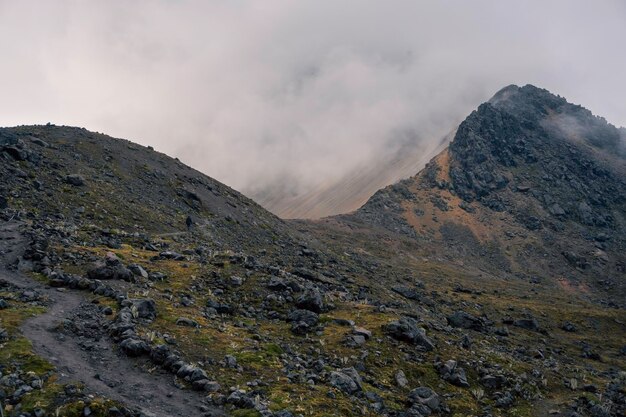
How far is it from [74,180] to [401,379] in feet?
207

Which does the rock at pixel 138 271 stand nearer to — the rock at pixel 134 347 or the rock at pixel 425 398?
the rock at pixel 134 347

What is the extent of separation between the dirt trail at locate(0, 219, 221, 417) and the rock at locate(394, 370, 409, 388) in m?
13.9

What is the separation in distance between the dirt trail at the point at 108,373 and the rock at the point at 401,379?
13.9 metres

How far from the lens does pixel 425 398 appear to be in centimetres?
2853

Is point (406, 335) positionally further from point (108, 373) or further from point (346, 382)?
point (108, 373)

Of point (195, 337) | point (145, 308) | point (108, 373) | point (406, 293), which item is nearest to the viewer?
point (108, 373)

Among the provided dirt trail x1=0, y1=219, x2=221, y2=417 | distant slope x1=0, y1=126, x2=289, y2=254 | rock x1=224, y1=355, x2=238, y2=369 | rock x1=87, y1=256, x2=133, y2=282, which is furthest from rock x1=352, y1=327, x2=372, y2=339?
distant slope x1=0, y1=126, x2=289, y2=254

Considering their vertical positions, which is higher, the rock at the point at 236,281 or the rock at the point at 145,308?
the rock at the point at 236,281

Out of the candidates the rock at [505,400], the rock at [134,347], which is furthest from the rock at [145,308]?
the rock at [505,400]

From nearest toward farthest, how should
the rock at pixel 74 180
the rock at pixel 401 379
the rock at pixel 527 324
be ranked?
1. the rock at pixel 401 379
2. the rock at pixel 74 180
3. the rock at pixel 527 324

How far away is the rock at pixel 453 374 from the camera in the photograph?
3297 centimetres

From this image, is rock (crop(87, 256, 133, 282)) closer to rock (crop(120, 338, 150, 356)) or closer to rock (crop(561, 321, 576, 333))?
rock (crop(120, 338, 150, 356))

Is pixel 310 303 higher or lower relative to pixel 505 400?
higher

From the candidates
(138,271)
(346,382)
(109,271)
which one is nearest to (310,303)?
(346,382)
